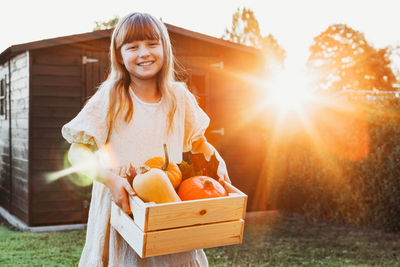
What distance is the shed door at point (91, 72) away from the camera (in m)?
8.15

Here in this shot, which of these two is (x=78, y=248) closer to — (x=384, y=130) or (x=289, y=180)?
(x=289, y=180)

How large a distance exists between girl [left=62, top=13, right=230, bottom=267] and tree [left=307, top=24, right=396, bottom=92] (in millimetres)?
32133

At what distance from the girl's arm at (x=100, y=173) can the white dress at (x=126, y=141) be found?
57mm

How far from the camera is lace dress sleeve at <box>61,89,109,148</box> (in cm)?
206

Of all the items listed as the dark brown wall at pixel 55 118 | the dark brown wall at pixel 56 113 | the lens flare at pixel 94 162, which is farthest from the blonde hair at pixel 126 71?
Answer: the dark brown wall at pixel 55 118

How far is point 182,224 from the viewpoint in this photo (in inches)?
68.7

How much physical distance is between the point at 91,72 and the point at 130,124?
6.26 m

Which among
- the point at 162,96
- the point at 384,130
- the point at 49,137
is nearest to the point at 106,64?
the point at 49,137

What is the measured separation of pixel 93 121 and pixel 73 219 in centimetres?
654

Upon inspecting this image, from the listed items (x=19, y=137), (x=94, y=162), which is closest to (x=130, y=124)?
(x=94, y=162)

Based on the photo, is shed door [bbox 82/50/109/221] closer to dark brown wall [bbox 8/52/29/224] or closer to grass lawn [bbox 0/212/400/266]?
grass lawn [bbox 0/212/400/266]

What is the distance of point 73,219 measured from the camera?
820 centimetres

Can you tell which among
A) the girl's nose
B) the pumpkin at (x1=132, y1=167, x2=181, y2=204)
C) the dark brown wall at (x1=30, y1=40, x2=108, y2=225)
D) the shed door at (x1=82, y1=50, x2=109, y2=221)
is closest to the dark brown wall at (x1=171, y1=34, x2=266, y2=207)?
the shed door at (x1=82, y1=50, x2=109, y2=221)

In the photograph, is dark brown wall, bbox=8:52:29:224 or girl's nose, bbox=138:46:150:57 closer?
girl's nose, bbox=138:46:150:57
